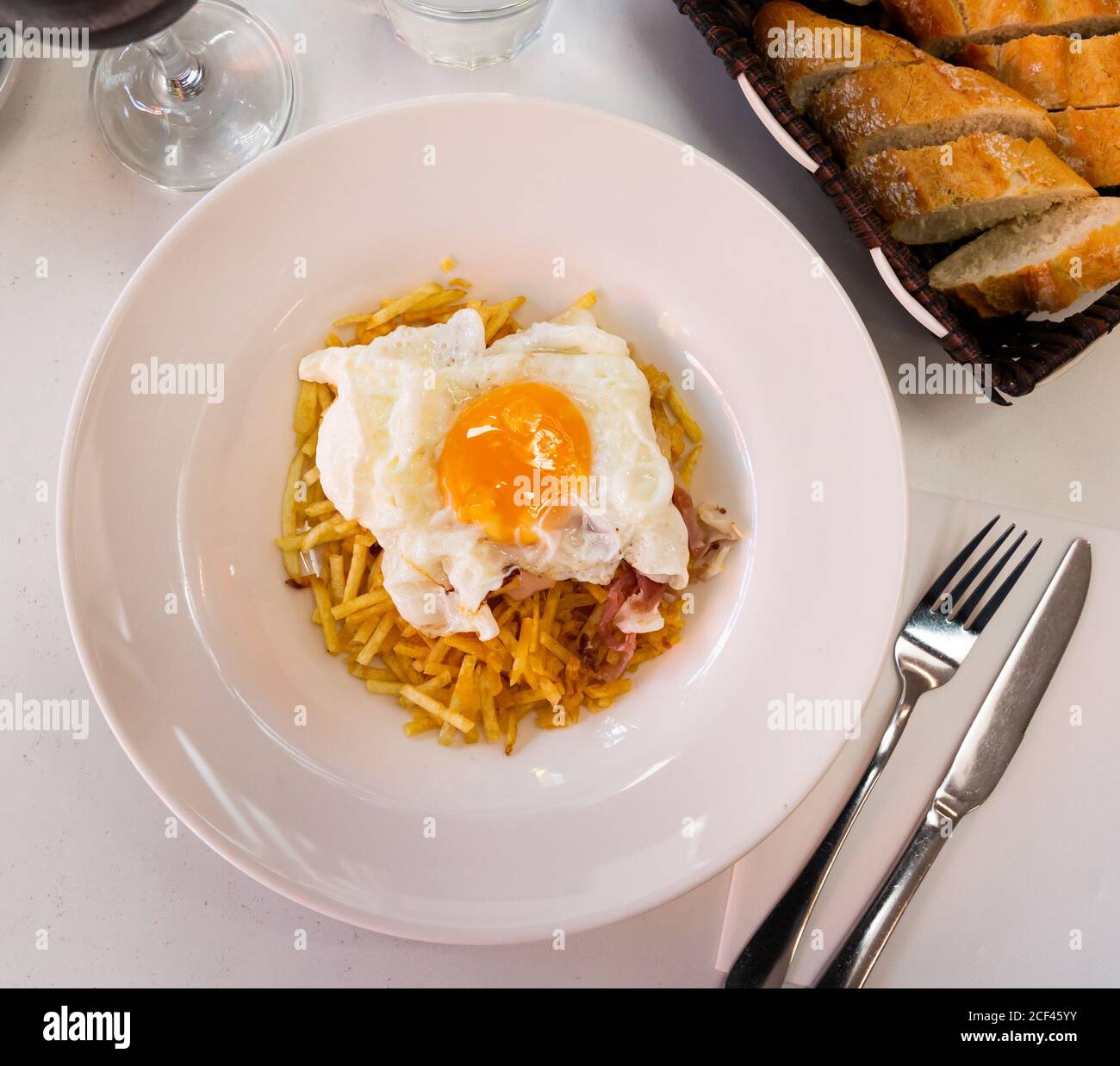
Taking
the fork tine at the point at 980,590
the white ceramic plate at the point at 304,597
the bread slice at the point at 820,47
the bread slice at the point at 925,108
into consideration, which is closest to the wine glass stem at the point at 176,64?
the white ceramic plate at the point at 304,597

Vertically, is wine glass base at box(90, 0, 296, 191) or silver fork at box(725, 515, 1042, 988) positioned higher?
wine glass base at box(90, 0, 296, 191)

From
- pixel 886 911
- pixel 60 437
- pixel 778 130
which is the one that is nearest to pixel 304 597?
pixel 60 437

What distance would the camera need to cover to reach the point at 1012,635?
2922 millimetres

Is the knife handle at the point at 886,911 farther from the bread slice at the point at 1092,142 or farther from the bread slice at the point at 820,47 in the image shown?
the bread slice at the point at 820,47

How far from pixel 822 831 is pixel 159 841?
2.18 m

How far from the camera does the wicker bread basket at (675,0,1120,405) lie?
2555 mm

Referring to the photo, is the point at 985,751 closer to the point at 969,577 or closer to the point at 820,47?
the point at 969,577

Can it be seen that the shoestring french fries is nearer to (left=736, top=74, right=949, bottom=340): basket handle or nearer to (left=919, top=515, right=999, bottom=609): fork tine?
(left=736, top=74, right=949, bottom=340): basket handle

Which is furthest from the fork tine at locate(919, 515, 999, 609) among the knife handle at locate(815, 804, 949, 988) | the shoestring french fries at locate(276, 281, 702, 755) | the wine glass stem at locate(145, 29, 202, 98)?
the wine glass stem at locate(145, 29, 202, 98)

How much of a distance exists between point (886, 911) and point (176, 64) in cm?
353

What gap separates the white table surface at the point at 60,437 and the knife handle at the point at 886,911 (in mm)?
170

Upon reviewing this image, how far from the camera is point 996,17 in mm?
2670

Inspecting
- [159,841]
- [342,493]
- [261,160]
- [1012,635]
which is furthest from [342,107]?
[1012,635]
